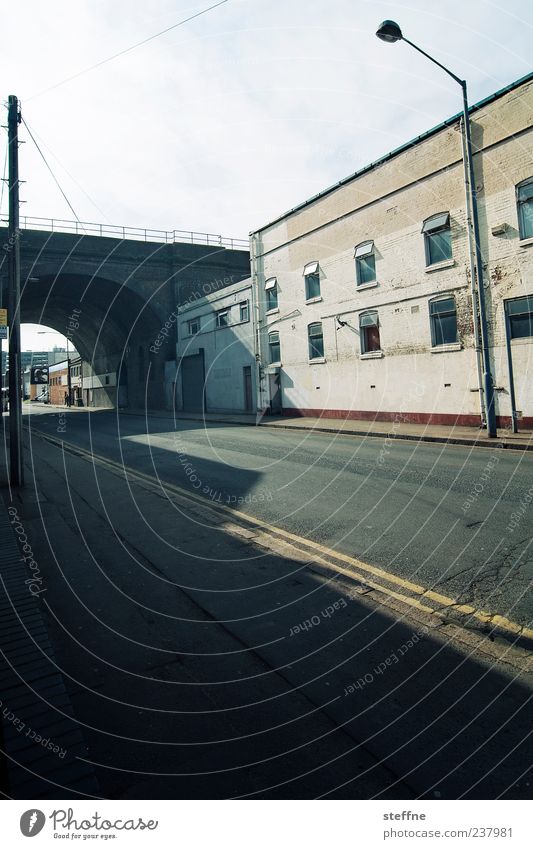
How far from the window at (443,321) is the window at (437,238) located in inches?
65.5

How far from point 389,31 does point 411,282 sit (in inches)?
356

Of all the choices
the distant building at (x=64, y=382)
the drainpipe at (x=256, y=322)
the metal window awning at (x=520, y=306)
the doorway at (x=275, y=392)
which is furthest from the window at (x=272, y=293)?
the distant building at (x=64, y=382)

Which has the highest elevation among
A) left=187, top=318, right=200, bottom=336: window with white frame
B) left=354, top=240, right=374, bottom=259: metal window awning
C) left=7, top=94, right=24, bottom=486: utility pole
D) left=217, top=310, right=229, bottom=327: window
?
left=187, top=318, right=200, bottom=336: window with white frame

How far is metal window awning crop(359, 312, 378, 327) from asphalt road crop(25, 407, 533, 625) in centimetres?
800

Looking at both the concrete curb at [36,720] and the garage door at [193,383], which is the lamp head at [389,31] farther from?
the garage door at [193,383]

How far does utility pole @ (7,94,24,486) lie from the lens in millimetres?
11336

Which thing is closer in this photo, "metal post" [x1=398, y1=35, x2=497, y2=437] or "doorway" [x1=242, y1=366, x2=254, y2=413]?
"metal post" [x1=398, y1=35, x2=497, y2=437]

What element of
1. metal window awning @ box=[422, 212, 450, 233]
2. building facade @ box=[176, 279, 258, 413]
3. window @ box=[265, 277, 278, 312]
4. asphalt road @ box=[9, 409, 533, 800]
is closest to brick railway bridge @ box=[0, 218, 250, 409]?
building facade @ box=[176, 279, 258, 413]

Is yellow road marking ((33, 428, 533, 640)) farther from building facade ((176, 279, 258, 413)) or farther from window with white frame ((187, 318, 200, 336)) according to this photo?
window with white frame ((187, 318, 200, 336))

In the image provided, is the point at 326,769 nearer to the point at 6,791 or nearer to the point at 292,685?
the point at 292,685

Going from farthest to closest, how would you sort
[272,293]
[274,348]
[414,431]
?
[274,348], [272,293], [414,431]

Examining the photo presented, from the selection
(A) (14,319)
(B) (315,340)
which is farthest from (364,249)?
(A) (14,319)

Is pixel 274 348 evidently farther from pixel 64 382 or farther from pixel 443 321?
pixel 64 382

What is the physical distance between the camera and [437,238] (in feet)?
65.9
